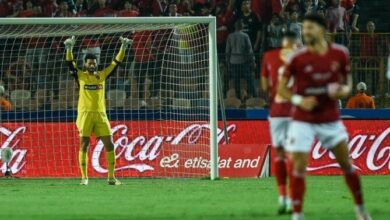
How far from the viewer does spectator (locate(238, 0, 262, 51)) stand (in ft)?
87.7

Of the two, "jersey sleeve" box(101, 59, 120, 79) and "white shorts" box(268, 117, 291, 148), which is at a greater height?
"jersey sleeve" box(101, 59, 120, 79)

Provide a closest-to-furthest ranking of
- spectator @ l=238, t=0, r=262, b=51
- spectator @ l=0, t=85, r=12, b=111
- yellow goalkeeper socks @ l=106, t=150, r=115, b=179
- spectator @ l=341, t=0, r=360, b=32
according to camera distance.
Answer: yellow goalkeeper socks @ l=106, t=150, r=115, b=179, spectator @ l=0, t=85, r=12, b=111, spectator @ l=238, t=0, r=262, b=51, spectator @ l=341, t=0, r=360, b=32

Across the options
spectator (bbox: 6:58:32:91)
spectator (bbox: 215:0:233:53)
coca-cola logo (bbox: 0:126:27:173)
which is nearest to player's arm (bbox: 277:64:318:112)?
coca-cola logo (bbox: 0:126:27:173)

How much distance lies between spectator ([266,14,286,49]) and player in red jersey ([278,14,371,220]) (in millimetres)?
14089

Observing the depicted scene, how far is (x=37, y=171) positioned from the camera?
23438 millimetres

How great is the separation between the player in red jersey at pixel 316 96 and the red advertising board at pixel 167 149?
10.7 m

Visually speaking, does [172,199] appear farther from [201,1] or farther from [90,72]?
[201,1]

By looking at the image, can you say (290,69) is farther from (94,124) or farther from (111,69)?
(94,124)

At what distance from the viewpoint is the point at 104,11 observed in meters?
27.3

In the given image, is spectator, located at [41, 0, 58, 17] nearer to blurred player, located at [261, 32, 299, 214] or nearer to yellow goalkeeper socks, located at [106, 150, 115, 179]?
yellow goalkeeper socks, located at [106, 150, 115, 179]

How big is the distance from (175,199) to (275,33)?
35.6 ft

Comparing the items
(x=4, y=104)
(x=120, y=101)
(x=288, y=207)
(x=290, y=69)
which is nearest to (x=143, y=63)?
(x=120, y=101)

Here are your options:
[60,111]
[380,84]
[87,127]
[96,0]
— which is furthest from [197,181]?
[96,0]

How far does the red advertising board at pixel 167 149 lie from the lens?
23016mm
